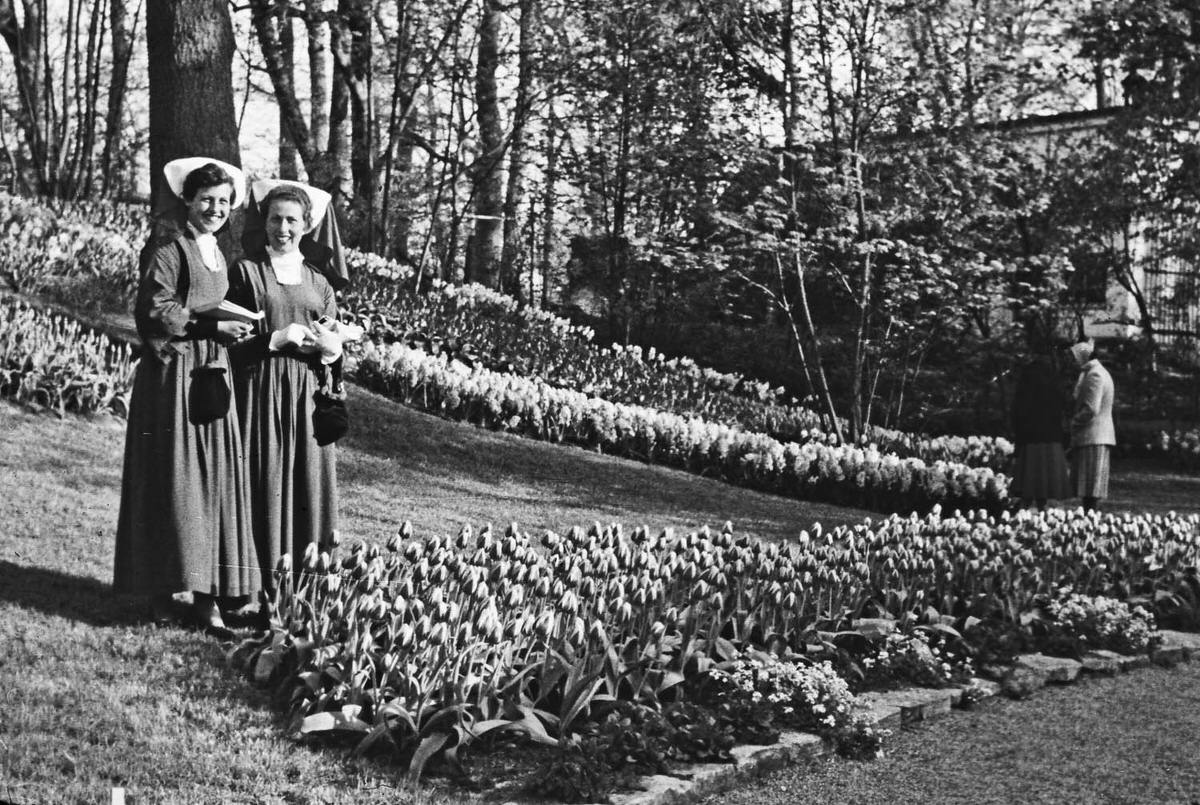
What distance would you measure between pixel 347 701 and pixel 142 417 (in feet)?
4.82

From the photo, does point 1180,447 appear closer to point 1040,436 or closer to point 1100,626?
point 1040,436

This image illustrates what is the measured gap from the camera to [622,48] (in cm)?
1688

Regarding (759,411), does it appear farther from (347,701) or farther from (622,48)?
(347,701)

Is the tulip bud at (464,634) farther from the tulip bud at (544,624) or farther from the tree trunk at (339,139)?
the tree trunk at (339,139)

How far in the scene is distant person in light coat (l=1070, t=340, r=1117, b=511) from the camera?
35.0ft

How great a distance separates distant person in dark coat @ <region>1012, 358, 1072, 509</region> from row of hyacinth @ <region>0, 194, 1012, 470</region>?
2376 mm

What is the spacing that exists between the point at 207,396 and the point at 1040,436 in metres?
7.72

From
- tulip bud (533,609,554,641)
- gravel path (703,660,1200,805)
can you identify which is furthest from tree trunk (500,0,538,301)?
tulip bud (533,609,554,641)

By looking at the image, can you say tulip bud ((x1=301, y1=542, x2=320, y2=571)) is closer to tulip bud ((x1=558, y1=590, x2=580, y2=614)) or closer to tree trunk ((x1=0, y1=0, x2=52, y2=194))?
tulip bud ((x1=558, y1=590, x2=580, y2=614))

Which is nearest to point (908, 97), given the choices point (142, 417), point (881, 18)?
point (881, 18)

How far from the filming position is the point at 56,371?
28.5 ft

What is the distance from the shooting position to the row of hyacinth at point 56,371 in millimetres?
8617

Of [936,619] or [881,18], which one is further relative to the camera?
[881,18]

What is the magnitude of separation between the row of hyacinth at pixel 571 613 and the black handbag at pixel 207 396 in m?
0.62
